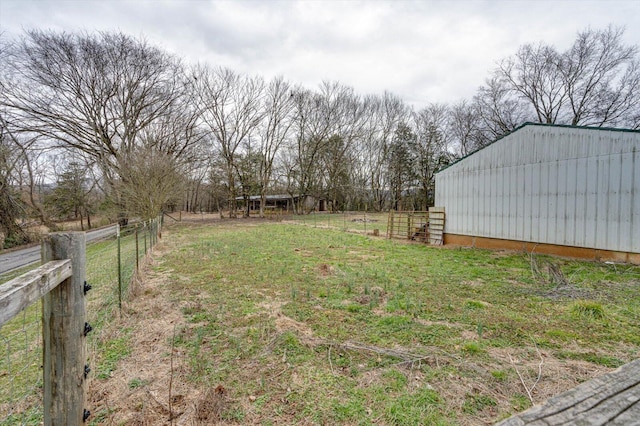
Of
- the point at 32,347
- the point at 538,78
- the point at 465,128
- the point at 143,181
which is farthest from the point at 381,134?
the point at 32,347

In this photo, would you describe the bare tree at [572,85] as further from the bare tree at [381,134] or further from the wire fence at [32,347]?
the wire fence at [32,347]

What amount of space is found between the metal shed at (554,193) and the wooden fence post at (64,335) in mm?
10129

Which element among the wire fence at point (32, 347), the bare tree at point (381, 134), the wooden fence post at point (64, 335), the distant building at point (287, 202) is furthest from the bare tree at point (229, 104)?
the wooden fence post at point (64, 335)

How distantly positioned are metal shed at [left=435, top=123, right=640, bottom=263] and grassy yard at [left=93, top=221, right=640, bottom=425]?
1402 mm

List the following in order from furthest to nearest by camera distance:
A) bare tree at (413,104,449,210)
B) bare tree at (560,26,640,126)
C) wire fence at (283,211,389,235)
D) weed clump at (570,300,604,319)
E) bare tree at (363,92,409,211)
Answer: bare tree at (363,92,409,211)
bare tree at (413,104,449,210)
bare tree at (560,26,640,126)
wire fence at (283,211,389,235)
weed clump at (570,300,604,319)

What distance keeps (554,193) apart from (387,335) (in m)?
7.65

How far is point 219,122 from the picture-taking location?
26.4 meters

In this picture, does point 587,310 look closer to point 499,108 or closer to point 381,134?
point 499,108

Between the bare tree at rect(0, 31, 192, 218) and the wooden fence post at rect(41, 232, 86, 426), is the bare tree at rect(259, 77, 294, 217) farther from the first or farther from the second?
the wooden fence post at rect(41, 232, 86, 426)

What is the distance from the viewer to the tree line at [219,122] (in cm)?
1420

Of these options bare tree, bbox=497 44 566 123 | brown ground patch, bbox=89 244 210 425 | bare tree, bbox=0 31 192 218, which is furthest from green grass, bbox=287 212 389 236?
bare tree, bbox=497 44 566 123

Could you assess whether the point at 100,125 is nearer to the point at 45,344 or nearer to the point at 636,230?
the point at 45,344

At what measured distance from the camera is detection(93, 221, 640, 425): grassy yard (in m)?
2.19

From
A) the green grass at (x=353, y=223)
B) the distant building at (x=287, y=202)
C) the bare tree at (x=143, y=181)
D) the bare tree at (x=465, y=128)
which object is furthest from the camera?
the distant building at (x=287, y=202)
